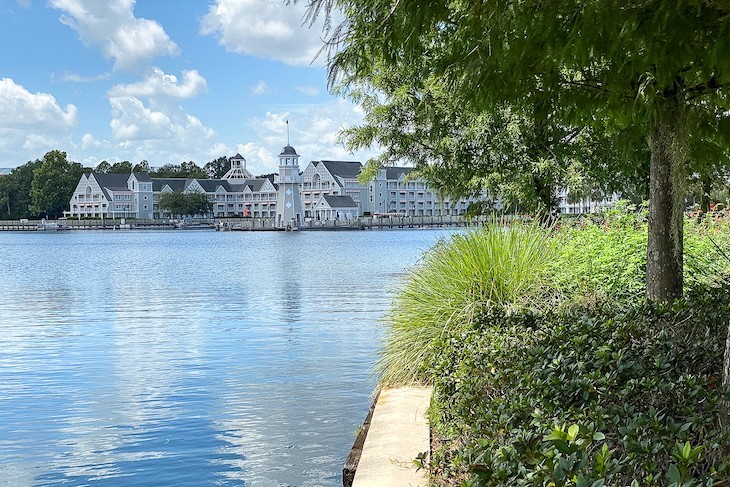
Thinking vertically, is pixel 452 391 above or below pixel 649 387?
below

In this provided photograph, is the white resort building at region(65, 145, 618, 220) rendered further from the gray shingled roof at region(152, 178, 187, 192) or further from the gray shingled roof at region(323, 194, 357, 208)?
the gray shingled roof at region(152, 178, 187, 192)

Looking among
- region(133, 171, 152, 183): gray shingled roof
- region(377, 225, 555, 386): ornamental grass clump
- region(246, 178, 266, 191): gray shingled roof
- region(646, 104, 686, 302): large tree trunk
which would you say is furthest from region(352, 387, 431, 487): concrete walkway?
region(246, 178, 266, 191): gray shingled roof

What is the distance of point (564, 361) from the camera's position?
4816 millimetres

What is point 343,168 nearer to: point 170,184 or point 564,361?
point 170,184

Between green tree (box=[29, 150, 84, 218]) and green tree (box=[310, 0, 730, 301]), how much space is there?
149 metres

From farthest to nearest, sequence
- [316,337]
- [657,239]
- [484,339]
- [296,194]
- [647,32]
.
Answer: [296,194] → [316,337] → [657,239] → [484,339] → [647,32]

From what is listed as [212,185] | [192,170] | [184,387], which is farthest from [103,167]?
[184,387]

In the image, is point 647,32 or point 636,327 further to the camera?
point 636,327

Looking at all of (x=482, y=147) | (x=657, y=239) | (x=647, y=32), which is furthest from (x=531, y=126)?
(x=647, y=32)

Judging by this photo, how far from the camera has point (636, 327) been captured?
5656 mm

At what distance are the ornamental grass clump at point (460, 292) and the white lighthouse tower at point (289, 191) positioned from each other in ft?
387

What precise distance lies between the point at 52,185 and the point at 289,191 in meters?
51.1

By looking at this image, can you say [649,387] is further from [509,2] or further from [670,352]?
[509,2]

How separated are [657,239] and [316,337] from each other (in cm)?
1002
